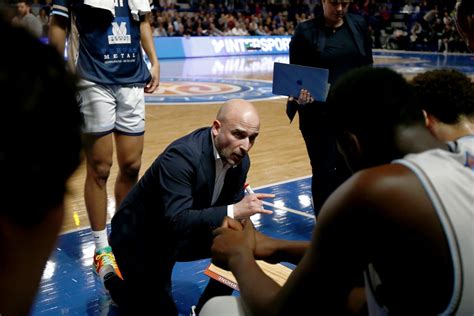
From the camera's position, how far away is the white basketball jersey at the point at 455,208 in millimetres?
999

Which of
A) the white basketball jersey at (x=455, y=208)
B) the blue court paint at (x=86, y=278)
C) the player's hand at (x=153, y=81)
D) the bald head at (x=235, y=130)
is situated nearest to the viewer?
the white basketball jersey at (x=455, y=208)

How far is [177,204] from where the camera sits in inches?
82.7

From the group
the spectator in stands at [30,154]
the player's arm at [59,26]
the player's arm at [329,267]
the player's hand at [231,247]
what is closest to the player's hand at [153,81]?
the player's arm at [59,26]

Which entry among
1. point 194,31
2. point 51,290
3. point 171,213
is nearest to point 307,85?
point 171,213

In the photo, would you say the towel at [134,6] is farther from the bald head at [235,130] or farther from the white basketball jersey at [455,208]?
the white basketball jersey at [455,208]

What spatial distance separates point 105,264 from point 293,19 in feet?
76.8

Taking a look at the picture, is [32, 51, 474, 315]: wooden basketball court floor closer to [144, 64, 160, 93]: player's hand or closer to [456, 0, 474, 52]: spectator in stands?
[144, 64, 160, 93]: player's hand

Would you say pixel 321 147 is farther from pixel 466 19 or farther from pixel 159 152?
pixel 159 152

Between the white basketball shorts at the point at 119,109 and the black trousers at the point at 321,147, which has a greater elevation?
the white basketball shorts at the point at 119,109

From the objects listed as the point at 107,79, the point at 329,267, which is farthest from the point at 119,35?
the point at 329,267

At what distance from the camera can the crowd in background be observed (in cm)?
1950

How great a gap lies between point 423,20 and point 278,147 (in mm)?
18953

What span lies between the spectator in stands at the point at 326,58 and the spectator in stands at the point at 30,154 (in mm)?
2638

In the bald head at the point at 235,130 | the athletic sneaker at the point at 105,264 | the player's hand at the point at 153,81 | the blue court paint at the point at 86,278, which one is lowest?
the blue court paint at the point at 86,278
